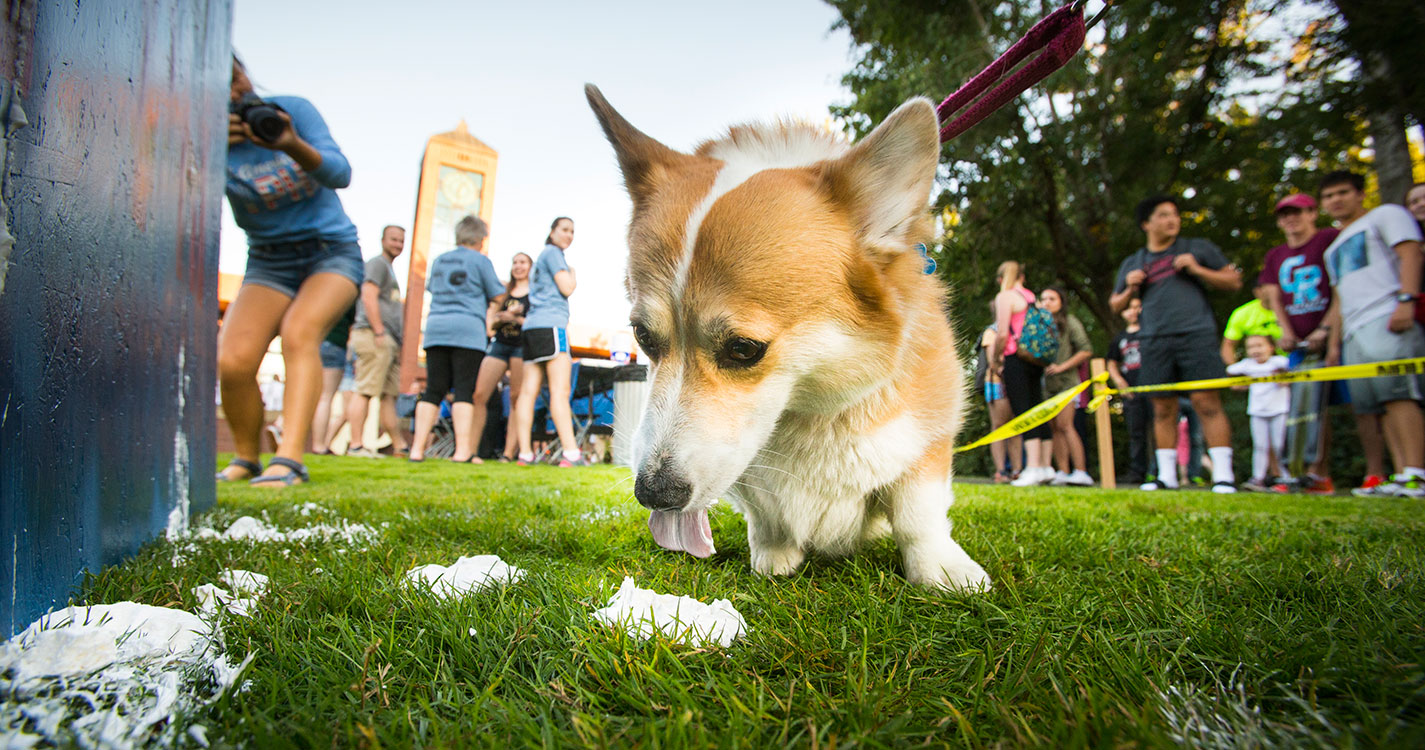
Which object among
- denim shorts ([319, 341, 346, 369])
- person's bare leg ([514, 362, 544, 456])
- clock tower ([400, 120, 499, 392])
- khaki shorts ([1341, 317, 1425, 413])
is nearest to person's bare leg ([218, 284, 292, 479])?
person's bare leg ([514, 362, 544, 456])

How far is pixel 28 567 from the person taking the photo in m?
1.33

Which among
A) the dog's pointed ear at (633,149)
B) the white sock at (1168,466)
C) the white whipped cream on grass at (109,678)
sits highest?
the dog's pointed ear at (633,149)

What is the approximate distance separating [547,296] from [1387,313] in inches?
286

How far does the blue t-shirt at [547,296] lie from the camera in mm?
7062

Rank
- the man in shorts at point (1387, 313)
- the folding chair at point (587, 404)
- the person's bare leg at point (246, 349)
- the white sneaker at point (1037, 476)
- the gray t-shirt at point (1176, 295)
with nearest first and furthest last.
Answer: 1. the person's bare leg at point (246, 349)
2. the man in shorts at point (1387, 313)
3. the gray t-shirt at point (1176, 295)
4. the white sneaker at point (1037, 476)
5. the folding chair at point (587, 404)

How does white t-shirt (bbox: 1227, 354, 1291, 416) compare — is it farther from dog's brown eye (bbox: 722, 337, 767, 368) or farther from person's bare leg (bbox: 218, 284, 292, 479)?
person's bare leg (bbox: 218, 284, 292, 479)

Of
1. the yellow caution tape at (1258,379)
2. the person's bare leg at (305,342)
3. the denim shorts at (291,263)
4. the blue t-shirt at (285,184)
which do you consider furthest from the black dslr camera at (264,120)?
the yellow caution tape at (1258,379)

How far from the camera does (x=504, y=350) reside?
8.03 metres

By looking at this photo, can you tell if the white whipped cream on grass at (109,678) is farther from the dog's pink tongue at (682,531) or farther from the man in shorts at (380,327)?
the man in shorts at (380,327)

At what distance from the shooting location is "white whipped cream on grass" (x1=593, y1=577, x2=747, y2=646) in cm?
127

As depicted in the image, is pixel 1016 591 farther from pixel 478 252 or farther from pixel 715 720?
pixel 478 252

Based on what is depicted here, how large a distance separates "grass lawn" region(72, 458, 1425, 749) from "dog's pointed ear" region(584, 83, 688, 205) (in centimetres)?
99

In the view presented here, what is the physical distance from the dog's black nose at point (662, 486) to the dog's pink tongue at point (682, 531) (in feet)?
0.24

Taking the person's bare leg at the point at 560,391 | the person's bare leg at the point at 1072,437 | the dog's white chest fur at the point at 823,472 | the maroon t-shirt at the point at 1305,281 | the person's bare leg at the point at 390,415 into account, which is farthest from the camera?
the person's bare leg at the point at 390,415
